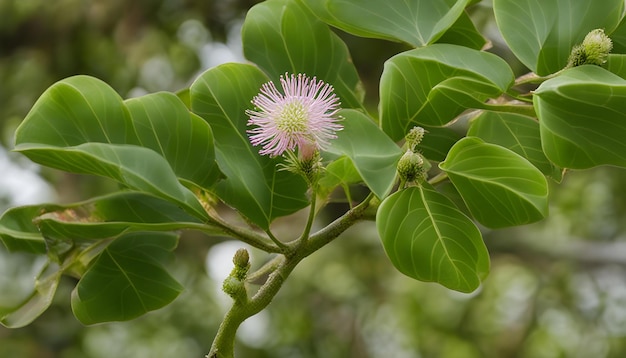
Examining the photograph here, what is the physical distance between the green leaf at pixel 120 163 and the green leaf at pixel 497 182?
0.30ft

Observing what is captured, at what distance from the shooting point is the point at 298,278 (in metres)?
1.96

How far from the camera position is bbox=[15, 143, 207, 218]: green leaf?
0.85 ft

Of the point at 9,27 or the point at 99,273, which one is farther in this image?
the point at 9,27

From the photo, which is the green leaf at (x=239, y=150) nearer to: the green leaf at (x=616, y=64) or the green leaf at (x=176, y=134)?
the green leaf at (x=176, y=134)

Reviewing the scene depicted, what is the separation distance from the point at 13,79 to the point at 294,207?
1.73 m

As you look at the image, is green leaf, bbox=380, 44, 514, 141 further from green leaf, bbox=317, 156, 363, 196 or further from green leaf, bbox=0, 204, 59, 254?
green leaf, bbox=0, 204, 59, 254

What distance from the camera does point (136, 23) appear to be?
1912 mm

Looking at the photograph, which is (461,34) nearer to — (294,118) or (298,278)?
(294,118)

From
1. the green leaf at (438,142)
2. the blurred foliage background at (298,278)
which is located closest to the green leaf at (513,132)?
the green leaf at (438,142)

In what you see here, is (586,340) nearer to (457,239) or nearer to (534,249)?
(534,249)

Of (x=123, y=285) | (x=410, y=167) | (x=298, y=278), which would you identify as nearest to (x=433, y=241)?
(x=410, y=167)

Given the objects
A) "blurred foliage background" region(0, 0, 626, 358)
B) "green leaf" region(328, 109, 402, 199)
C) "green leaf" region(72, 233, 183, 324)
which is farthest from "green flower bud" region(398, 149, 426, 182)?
"blurred foliage background" region(0, 0, 626, 358)

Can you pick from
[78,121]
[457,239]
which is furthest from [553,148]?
[78,121]

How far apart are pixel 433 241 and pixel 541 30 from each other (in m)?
0.08
